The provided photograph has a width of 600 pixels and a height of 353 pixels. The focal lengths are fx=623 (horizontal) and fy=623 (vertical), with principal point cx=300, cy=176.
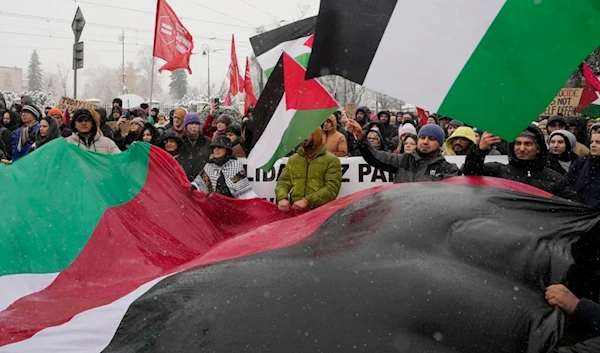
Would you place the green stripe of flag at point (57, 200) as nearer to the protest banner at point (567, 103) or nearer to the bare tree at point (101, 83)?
the protest banner at point (567, 103)

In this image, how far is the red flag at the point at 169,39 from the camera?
35.1 ft

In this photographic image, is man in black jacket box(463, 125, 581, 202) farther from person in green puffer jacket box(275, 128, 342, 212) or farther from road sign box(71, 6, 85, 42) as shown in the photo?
road sign box(71, 6, 85, 42)

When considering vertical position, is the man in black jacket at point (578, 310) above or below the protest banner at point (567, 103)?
below

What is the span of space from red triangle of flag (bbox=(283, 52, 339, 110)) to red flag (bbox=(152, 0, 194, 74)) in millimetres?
5990

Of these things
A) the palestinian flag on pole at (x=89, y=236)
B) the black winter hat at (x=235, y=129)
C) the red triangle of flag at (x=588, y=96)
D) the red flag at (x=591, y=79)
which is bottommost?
the palestinian flag on pole at (x=89, y=236)

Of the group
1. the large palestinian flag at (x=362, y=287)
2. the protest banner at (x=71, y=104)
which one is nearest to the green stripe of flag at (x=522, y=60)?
the large palestinian flag at (x=362, y=287)

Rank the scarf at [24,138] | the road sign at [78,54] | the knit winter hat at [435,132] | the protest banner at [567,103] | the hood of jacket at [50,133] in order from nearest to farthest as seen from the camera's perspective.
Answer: the knit winter hat at [435,132]
the hood of jacket at [50,133]
the scarf at [24,138]
the protest banner at [567,103]
the road sign at [78,54]

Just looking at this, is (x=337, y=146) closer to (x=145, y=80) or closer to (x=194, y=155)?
(x=194, y=155)

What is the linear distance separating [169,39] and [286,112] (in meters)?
6.69

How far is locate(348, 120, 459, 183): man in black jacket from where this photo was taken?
15.6 ft

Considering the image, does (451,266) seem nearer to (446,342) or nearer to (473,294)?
(473,294)

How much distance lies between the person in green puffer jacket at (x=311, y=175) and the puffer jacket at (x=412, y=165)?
0.33 m

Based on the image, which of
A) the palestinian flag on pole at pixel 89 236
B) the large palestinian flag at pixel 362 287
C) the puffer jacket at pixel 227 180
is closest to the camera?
the large palestinian flag at pixel 362 287

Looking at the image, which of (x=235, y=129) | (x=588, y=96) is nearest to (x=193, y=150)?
(x=235, y=129)
